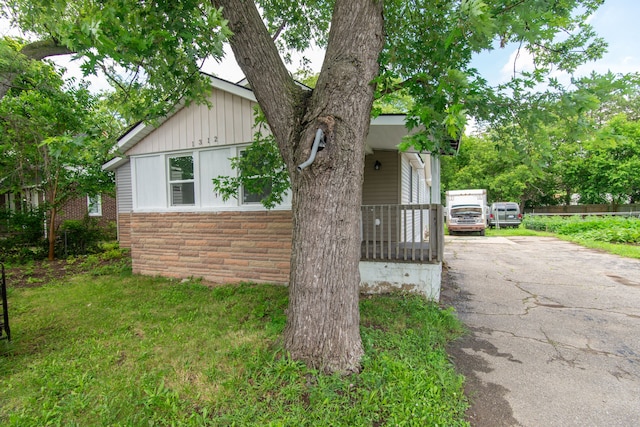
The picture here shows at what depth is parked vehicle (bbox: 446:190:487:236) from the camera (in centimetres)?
1723

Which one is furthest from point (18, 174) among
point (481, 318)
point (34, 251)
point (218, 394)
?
point (481, 318)

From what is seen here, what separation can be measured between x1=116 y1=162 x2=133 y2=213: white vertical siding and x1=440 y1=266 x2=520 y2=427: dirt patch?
1166 centimetres

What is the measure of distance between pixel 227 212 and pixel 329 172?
163 inches

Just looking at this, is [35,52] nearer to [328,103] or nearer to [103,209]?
[328,103]

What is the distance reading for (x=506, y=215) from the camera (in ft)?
67.8

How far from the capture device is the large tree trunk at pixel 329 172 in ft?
8.91

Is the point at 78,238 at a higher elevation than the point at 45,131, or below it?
below

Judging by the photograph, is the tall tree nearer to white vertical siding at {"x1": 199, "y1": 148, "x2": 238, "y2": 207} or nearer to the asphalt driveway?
the asphalt driveway

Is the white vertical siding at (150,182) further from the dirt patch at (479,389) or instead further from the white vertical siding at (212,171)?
the dirt patch at (479,389)

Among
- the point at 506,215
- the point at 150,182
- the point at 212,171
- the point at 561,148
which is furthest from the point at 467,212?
the point at 150,182

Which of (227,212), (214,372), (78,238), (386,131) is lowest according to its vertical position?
(214,372)

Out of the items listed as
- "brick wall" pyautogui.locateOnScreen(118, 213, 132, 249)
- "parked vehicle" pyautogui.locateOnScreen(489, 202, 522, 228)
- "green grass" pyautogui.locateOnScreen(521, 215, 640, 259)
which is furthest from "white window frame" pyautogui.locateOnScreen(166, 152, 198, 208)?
"parked vehicle" pyautogui.locateOnScreen(489, 202, 522, 228)

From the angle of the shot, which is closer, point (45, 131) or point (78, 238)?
point (45, 131)

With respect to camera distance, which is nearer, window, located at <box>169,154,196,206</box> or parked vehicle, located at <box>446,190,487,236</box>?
window, located at <box>169,154,196,206</box>
